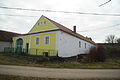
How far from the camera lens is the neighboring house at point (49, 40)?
17.4 m

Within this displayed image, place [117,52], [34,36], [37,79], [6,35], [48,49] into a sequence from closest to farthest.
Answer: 1. [37,79]
2. [48,49]
3. [34,36]
4. [117,52]
5. [6,35]

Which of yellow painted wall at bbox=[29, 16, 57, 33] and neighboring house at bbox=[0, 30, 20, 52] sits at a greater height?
Result: yellow painted wall at bbox=[29, 16, 57, 33]

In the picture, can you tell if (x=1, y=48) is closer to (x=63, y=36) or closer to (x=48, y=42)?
(x=48, y=42)

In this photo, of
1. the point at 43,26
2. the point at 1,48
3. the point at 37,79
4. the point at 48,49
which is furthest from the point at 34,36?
the point at 37,79

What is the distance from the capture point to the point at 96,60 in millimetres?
18000

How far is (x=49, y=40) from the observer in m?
18.3

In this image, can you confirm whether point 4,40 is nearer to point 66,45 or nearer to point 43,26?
point 43,26

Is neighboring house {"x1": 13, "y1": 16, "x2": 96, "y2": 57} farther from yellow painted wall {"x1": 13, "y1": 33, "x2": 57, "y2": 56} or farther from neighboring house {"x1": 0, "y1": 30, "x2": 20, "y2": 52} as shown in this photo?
neighboring house {"x1": 0, "y1": 30, "x2": 20, "y2": 52}

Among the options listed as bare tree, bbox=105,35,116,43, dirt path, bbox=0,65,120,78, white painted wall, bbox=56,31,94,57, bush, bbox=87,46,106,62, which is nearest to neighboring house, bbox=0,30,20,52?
white painted wall, bbox=56,31,94,57

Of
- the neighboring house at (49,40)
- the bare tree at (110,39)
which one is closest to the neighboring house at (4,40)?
the neighboring house at (49,40)

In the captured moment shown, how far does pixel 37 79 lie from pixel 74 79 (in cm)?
235

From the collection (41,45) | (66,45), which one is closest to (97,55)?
(66,45)

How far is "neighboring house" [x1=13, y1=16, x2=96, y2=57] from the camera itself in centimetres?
1738

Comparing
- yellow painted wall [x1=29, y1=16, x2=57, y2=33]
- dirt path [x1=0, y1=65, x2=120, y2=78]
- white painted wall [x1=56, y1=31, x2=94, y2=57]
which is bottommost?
dirt path [x1=0, y1=65, x2=120, y2=78]
